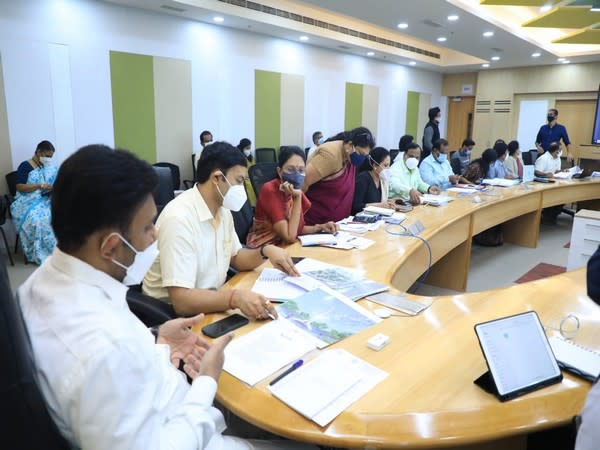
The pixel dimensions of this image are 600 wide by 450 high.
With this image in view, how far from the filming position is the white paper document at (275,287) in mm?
1671

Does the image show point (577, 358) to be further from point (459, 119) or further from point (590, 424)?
point (459, 119)

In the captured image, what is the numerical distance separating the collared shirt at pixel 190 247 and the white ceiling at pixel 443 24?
167 inches

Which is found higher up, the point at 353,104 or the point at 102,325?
the point at 353,104

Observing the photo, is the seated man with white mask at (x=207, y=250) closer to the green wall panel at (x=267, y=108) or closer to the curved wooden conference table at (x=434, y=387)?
the curved wooden conference table at (x=434, y=387)

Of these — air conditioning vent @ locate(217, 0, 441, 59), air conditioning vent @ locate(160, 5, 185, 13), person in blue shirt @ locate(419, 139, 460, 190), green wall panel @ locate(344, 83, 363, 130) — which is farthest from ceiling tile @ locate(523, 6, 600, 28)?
air conditioning vent @ locate(160, 5, 185, 13)

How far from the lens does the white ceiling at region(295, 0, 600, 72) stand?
536 cm

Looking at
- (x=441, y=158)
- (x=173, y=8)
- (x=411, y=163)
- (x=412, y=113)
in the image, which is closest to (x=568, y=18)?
(x=441, y=158)

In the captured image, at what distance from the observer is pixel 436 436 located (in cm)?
99

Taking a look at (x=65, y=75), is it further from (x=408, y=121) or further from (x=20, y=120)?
(x=408, y=121)

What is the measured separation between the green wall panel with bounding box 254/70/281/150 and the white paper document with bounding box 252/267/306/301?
5642mm

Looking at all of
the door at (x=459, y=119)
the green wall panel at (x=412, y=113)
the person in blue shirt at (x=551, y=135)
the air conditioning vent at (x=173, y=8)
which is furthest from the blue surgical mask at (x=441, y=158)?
the door at (x=459, y=119)

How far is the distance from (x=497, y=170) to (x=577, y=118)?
19.4 ft

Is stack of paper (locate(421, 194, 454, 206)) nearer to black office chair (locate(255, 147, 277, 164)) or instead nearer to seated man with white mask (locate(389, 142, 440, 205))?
seated man with white mask (locate(389, 142, 440, 205))

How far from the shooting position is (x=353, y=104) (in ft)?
29.4
